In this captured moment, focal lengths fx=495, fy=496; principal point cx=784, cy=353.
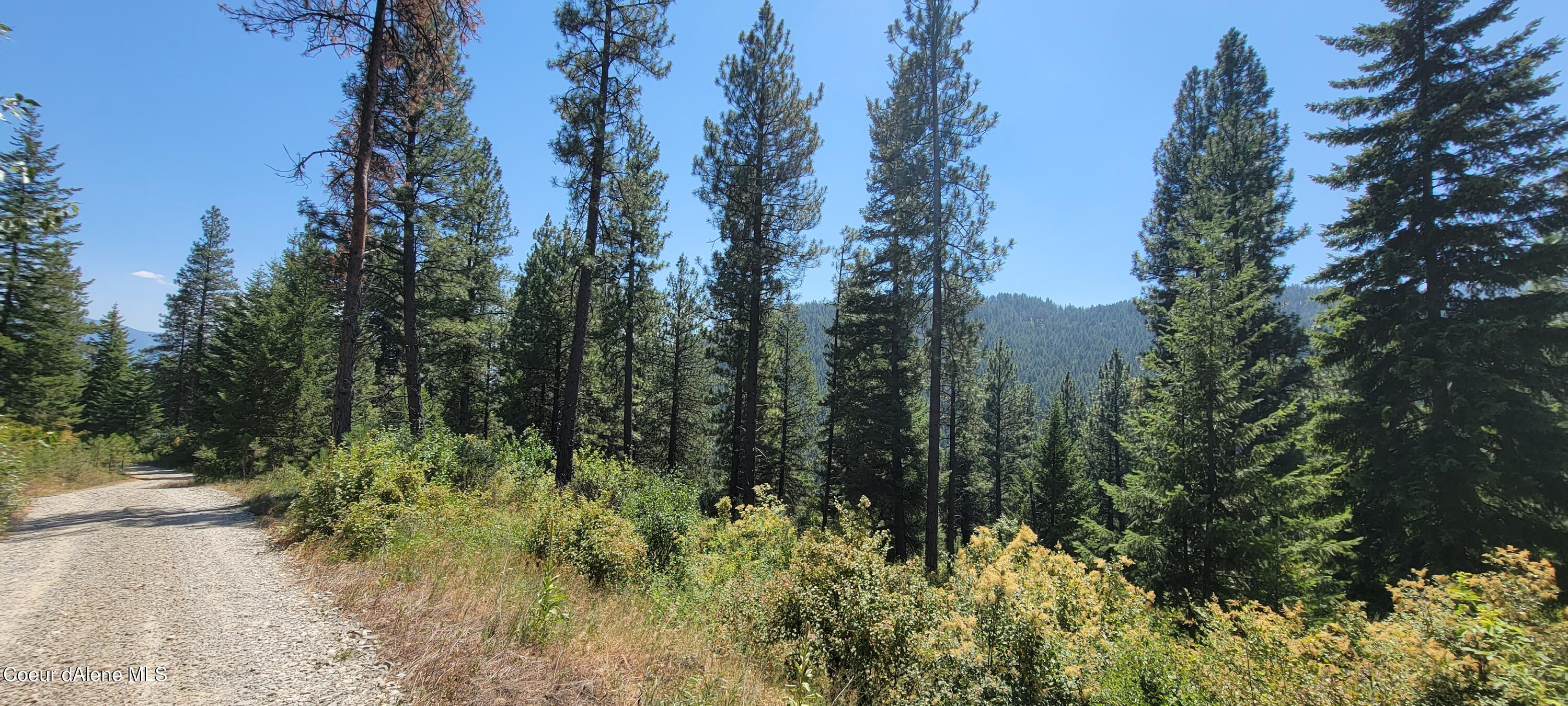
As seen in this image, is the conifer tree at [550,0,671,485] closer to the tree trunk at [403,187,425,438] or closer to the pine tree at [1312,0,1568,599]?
the tree trunk at [403,187,425,438]

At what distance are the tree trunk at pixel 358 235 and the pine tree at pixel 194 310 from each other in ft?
122

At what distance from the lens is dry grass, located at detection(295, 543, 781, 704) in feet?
12.7

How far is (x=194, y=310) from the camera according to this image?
35219 mm

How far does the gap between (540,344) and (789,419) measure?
44.6 feet

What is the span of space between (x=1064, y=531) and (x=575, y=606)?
31.6 m

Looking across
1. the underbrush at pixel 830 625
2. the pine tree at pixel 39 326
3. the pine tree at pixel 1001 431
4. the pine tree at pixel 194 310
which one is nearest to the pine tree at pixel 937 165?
the underbrush at pixel 830 625

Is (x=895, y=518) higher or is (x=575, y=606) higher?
(x=575, y=606)

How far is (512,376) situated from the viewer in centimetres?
2366

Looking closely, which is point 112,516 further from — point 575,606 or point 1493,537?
point 1493,537

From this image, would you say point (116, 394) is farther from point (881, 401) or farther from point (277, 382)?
point (881, 401)

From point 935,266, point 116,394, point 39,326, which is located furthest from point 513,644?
point 116,394

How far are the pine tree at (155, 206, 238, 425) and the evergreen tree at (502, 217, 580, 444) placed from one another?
1051 inches

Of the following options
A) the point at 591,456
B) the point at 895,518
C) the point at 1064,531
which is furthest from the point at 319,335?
the point at 1064,531

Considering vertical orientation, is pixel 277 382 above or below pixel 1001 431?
above
